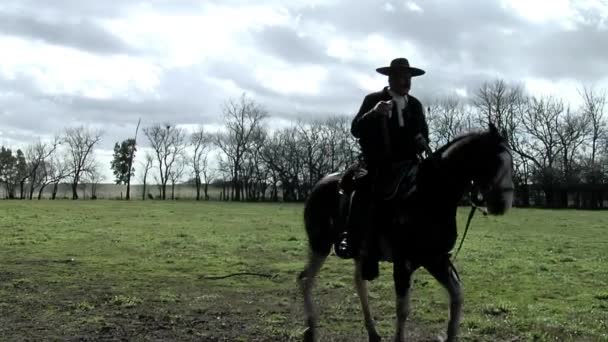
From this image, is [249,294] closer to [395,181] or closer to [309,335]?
[309,335]

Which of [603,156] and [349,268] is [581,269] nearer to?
Result: [349,268]

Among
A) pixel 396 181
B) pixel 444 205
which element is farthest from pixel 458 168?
pixel 396 181

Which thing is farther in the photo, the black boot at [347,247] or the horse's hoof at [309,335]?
the horse's hoof at [309,335]

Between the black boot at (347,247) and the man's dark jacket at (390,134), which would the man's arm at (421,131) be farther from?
the black boot at (347,247)

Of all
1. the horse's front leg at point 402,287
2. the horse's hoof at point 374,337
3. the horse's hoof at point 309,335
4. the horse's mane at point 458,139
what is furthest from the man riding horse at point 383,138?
the horse's hoof at point 309,335

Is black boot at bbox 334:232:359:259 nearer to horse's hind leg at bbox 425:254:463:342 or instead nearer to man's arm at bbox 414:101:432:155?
horse's hind leg at bbox 425:254:463:342

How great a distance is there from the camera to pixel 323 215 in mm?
8039

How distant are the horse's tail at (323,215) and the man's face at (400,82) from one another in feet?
4.77

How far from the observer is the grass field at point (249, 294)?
8.63 meters

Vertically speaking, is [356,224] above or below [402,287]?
above

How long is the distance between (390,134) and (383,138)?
16cm

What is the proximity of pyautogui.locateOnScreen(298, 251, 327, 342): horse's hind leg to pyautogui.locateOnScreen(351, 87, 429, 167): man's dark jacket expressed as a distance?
5.69 ft

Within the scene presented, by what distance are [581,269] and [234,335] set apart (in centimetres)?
1086

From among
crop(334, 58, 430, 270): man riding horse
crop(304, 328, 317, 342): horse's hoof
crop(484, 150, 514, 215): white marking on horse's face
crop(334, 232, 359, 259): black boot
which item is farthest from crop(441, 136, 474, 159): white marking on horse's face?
crop(304, 328, 317, 342): horse's hoof
